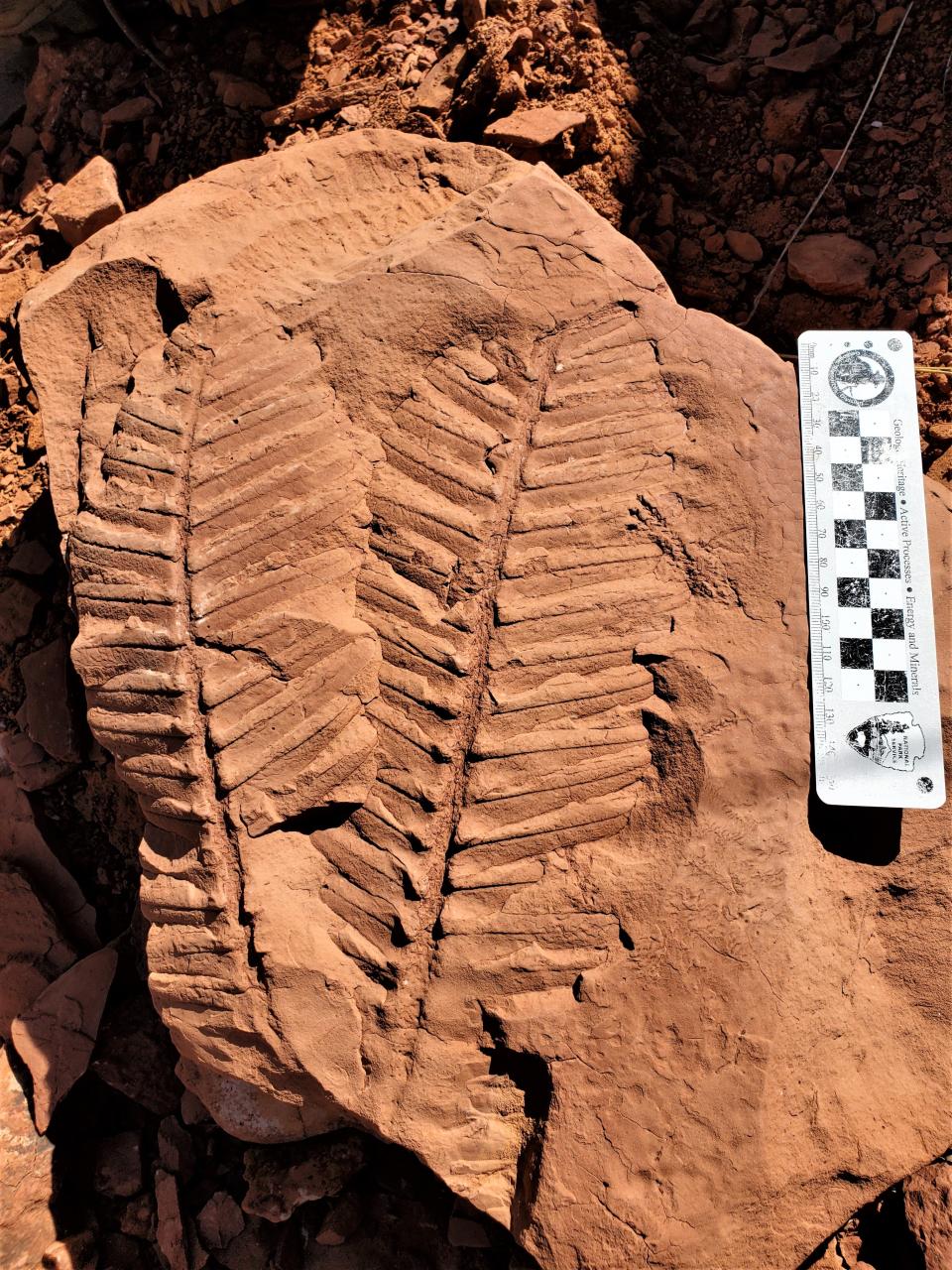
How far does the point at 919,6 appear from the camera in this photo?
408 centimetres

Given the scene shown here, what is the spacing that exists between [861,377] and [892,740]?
118cm

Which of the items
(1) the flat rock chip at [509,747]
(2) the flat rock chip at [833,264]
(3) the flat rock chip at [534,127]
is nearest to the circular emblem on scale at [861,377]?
(1) the flat rock chip at [509,747]

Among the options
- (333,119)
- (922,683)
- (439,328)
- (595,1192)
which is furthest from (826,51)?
(595,1192)

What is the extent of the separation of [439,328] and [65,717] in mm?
1940

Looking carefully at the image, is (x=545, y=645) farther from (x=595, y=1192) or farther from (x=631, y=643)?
(x=595, y=1192)

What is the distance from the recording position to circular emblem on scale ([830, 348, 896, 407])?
330 centimetres

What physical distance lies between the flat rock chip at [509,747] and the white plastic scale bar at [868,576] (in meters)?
0.12

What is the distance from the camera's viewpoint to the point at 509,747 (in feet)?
8.17

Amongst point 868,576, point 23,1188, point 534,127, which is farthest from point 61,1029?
point 534,127

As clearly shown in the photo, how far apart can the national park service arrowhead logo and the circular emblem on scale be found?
102 cm

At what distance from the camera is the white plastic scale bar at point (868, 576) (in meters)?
2.91

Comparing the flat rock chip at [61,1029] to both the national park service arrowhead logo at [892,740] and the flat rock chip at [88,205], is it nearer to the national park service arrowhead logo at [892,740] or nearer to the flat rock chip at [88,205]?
the national park service arrowhead logo at [892,740]

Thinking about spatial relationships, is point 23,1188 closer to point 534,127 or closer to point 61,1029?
point 61,1029

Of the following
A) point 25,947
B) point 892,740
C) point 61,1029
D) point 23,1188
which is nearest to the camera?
point 892,740
